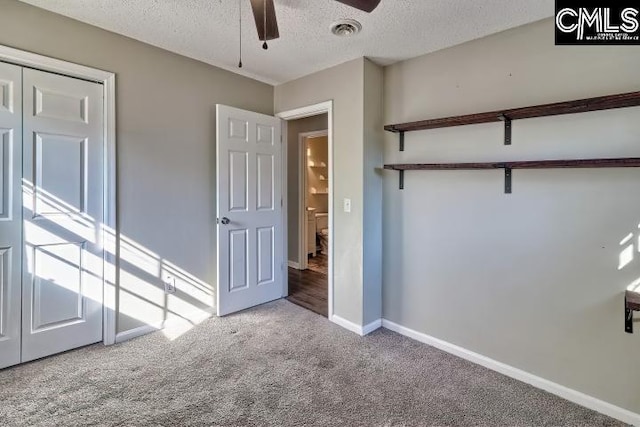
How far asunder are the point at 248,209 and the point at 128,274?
1.17m

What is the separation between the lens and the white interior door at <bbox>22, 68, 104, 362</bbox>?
7.18ft

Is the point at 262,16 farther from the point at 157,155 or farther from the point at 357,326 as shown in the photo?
the point at 357,326

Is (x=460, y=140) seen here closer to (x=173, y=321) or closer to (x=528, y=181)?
(x=528, y=181)

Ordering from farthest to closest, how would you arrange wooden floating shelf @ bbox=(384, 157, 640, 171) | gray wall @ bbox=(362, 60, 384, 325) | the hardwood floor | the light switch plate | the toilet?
1. the toilet
2. the hardwood floor
3. the light switch plate
4. gray wall @ bbox=(362, 60, 384, 325)
5. wooden floating shelf @ bbox=(384, 157, 640, 171)

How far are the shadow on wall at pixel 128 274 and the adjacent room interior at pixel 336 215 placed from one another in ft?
0.05

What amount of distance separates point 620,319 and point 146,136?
3.47 metres

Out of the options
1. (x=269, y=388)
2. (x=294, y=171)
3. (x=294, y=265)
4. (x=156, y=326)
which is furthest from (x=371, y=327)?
(x=294, y=171)

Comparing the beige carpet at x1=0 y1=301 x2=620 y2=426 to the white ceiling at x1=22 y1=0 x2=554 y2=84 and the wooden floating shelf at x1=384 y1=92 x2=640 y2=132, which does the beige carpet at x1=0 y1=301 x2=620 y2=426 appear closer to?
the wooden floating shelf at x1=384 y1=92 x2=640 y2=132

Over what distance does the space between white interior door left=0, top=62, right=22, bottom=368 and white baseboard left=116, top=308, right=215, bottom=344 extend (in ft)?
2.04

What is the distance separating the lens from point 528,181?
83.3 inches

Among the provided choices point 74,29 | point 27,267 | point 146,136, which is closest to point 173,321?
point 27,267

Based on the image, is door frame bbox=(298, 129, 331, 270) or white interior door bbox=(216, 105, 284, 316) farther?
door frame bbox=(298, 129, 331, 270)

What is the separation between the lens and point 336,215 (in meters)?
3.00

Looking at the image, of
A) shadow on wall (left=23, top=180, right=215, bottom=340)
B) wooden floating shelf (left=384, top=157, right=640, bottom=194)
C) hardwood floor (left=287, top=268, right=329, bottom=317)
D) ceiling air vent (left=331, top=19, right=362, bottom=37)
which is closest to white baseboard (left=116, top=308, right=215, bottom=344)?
shadow on wall (left=23, top=180, right=215, bottom=340)
